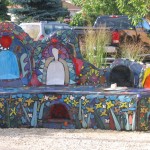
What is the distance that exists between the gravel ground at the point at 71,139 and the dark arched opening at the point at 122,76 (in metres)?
1.11

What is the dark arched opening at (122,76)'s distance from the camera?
760 cm

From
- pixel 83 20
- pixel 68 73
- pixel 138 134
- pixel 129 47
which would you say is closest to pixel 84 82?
pixel 68 73

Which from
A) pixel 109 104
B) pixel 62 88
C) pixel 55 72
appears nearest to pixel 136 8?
pixel 55 72

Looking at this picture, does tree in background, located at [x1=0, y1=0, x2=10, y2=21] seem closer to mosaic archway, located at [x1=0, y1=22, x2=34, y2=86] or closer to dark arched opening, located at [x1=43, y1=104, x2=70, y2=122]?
mosaic archway, located at [x1=0, y1=22, x2=34, y2=86]

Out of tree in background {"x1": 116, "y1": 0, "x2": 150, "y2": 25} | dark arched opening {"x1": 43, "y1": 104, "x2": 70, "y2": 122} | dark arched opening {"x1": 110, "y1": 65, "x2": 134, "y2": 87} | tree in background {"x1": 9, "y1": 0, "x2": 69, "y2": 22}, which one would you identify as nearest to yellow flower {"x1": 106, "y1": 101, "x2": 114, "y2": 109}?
dark arched opening {"x1": 43, "y1": 104, "x2": 70, "y2": 122}

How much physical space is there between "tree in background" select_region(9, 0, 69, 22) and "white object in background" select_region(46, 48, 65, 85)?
18.4m

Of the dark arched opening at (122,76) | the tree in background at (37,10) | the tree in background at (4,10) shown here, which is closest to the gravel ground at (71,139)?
the dark arched opening at (122,76)

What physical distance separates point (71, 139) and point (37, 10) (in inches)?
800

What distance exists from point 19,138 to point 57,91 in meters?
0.96

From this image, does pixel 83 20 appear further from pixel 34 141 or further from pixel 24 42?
pixel 34 141

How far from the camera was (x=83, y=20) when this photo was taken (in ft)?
81.8

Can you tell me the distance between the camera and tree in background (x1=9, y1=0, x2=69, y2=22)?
26.0 metres

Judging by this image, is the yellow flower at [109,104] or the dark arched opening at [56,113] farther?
the dark arched opening at [56,113]

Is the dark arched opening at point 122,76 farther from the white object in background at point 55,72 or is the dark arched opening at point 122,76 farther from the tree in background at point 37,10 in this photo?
the tree in background at point 37,10
